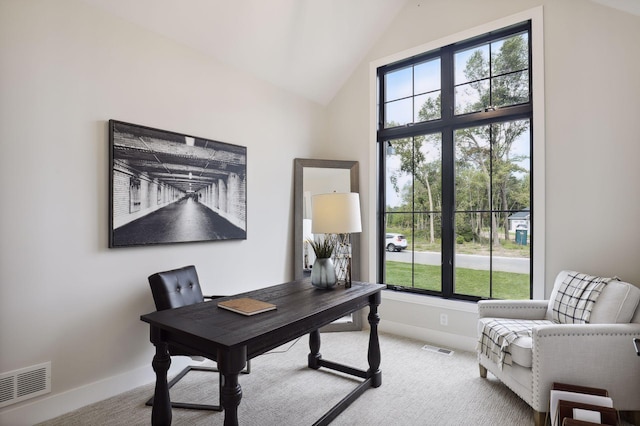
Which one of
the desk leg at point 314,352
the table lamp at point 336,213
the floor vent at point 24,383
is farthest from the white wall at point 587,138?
the floor vent at point 24,383

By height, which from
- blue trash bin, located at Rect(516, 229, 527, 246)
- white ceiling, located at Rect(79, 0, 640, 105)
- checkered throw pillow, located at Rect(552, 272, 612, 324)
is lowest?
checkered throw pillow, located at Rect(552, 272, 612, 324)

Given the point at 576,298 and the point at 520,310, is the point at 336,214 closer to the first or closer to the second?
the point at 520,310

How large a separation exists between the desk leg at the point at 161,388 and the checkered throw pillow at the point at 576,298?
2593 millimetres

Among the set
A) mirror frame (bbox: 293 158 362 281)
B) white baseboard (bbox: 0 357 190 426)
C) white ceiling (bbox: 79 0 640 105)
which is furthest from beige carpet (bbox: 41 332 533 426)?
white ceiling (bbox: 79 0 640 105)

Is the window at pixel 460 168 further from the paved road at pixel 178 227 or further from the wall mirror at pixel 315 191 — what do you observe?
the paved road at pixel 178 227

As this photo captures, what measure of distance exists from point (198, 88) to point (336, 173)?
1749mm

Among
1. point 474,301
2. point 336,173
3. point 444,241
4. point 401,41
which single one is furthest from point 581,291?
point 401,41

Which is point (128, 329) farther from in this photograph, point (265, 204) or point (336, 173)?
point (336, 173)

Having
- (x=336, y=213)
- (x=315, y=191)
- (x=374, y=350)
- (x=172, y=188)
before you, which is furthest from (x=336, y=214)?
(x=315, y=191)

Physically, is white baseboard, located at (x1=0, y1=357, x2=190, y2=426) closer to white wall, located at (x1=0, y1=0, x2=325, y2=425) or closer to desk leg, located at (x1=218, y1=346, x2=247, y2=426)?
white wall, located at (x1=0, y1=0, x2=325, y2=425)

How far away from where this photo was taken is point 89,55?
95.5 inches

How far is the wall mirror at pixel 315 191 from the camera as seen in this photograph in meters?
3.96

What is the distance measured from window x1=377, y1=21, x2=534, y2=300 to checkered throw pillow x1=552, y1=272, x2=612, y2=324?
542 millimetres

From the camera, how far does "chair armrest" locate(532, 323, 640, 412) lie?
2.08 m
